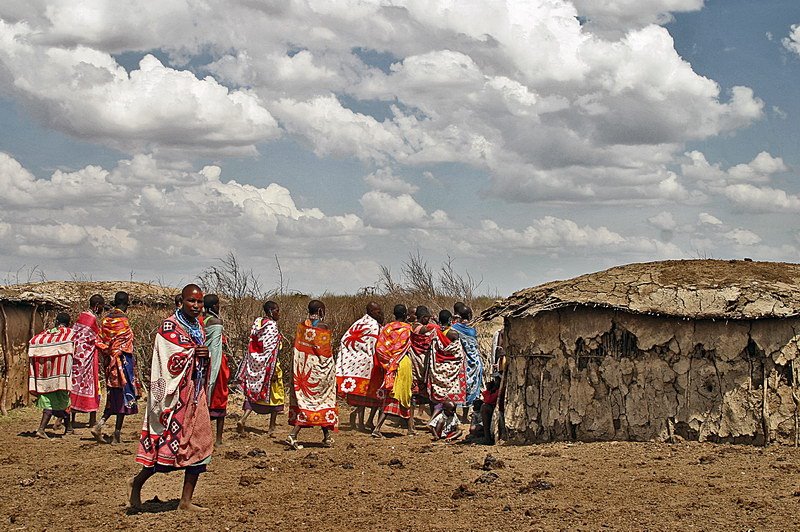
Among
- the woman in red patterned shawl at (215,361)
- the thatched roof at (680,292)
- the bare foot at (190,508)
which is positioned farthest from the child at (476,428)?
the bare foot at (190,508)

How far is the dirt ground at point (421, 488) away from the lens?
7492mm

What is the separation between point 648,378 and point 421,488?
137 inches

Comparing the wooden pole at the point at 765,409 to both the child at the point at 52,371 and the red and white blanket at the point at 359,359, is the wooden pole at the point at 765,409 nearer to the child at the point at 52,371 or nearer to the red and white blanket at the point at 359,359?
the red and white blanket at the point at 359,359

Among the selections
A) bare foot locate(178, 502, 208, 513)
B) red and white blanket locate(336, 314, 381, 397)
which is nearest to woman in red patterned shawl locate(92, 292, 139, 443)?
red and white blanket locate(336, 314, 381, 397)

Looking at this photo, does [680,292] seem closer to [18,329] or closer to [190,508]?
[190,508]

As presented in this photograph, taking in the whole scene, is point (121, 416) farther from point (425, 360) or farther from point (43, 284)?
point (43, 284)

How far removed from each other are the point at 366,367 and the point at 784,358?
220 inches

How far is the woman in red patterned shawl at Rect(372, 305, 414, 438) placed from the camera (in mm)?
12359

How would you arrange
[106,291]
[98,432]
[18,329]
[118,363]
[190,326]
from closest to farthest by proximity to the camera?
[190,326] → [118,363] → [98,432] → [18,329] → [106,291]

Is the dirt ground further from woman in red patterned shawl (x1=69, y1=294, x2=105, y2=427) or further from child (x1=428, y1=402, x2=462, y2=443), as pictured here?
woman in red patterned shawl (x1=69, y1=294, x2=105, y2=427)

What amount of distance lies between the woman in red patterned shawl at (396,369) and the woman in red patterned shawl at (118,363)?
10.9 feet

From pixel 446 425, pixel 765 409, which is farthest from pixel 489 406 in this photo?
pixel 765 409

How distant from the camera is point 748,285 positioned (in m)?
10.7

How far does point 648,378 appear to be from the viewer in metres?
10.8
